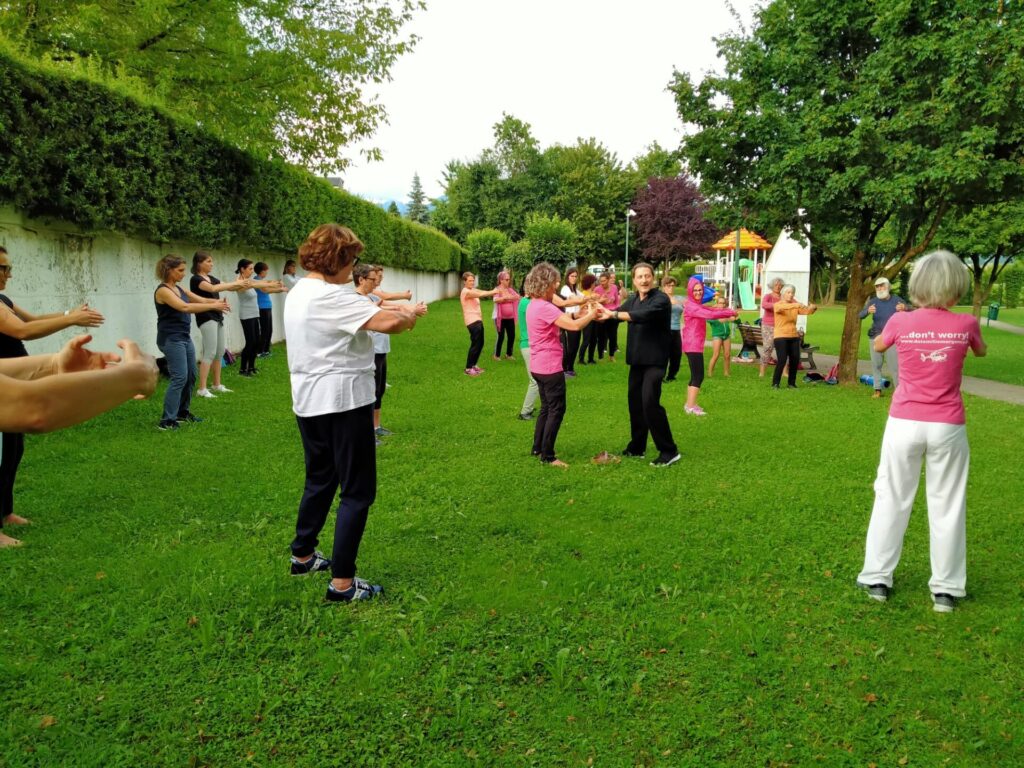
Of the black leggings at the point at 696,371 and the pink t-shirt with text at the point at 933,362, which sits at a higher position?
the pink t-shirt with text at the point at 933,362

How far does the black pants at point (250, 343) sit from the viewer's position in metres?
12.1

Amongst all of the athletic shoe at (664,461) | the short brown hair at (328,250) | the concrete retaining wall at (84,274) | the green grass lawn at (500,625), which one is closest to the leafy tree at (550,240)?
the concrete retaining wall at (84,274)

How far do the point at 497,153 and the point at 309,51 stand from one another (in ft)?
189

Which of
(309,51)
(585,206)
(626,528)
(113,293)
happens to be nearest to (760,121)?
(309,51)

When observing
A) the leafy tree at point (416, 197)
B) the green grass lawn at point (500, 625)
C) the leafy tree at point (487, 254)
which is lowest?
the green grass lawn at point (500, 625)

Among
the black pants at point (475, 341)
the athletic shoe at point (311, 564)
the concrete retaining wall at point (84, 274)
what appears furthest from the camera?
the black pants at point (475, 341)

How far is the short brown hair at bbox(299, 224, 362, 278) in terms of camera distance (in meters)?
3.71

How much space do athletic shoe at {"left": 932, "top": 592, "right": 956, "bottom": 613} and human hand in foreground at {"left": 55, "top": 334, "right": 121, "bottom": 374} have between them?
442 centimetres

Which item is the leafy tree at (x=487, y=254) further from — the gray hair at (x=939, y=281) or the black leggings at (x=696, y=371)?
the gray hair at (x=939, y=281)

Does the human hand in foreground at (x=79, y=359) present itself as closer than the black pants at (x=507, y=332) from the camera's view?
Yes

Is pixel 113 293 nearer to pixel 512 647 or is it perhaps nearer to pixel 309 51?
pixel 309 51

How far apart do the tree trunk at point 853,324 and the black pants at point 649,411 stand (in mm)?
7742

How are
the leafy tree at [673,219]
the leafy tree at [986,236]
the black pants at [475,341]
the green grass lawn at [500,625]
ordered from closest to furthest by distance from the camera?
1. the green grass lawn at [500,625]
2. the black pants at [475,341]
3. the leafy tree at [986,236]
4. the leafy tree at [673,219]

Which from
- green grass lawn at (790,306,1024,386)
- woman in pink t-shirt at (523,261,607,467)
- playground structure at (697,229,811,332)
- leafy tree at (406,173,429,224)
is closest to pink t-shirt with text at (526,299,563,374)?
woman in pink t-shirt at (523,261,607,467)
